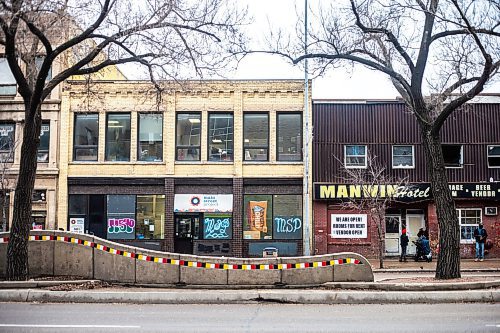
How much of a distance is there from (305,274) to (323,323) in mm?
4634

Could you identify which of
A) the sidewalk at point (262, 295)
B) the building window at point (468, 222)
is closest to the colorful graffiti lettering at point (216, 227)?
the building window at point (468, 222)

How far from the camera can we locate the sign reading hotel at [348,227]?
94.6ft

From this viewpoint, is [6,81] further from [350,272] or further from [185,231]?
[350,272]

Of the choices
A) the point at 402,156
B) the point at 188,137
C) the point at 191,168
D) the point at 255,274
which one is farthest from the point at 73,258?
the point at 402,156

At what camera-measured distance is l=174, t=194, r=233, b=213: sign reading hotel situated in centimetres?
2895

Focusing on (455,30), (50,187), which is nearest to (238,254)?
(50,187)

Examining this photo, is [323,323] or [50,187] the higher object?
[50,187]

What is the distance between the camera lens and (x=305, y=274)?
14992mm

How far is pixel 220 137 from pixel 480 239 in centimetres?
1288

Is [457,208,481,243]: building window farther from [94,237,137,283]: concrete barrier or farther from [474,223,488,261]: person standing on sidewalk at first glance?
[94,237,137,283]: concrete barrier

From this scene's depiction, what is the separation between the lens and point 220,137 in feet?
96.7

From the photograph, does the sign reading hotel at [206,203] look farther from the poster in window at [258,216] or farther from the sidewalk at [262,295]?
the sidewalk at [262,295]

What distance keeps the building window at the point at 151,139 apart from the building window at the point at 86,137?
7.37 ft

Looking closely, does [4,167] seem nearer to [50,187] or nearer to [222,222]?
[50,187]
